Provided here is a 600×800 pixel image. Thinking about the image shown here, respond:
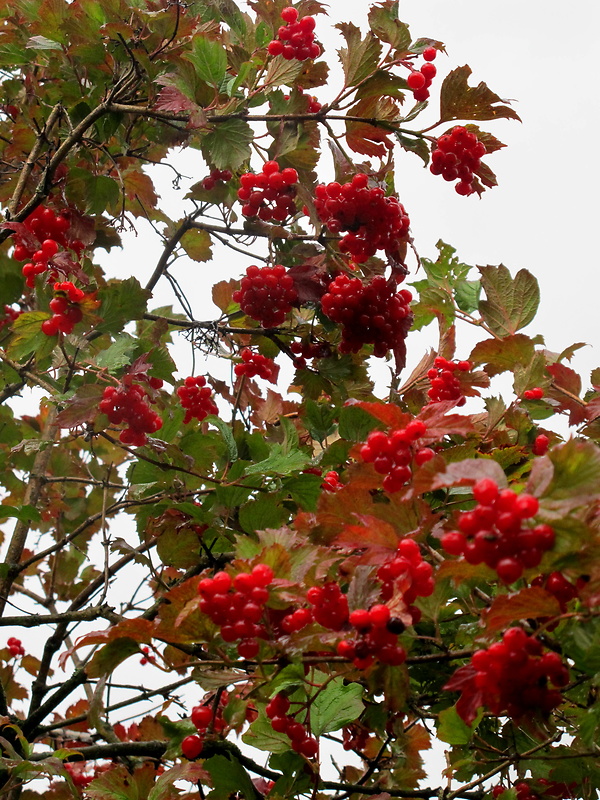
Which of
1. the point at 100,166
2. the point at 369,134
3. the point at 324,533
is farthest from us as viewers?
the point at 100,166

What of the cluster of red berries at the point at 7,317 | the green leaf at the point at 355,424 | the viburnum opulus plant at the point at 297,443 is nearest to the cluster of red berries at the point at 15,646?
the viburnum opulus plant at the point at 297,443

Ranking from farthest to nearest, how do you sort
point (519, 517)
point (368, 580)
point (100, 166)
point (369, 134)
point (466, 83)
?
point (100, 166), point (369, 134), point (466, 83), point (368, 580), point (519, 517)

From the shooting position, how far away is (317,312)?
202cm

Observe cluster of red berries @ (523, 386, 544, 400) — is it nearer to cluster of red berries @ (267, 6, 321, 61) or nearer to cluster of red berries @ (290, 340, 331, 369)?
cluster of red berries @ (290, 340, 331, 369)

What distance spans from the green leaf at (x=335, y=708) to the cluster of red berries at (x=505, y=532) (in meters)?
0.81

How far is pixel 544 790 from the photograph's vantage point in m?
1.56

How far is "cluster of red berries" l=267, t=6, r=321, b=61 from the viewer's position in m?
1.86

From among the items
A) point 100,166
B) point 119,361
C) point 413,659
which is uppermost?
point 100,166

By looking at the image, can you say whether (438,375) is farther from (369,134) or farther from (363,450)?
(363,450)

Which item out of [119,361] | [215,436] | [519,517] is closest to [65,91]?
[119,361]

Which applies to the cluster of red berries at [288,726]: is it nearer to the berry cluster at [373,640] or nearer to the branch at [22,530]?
the berry cluster at [373,640]

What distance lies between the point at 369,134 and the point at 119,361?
2.94 ft

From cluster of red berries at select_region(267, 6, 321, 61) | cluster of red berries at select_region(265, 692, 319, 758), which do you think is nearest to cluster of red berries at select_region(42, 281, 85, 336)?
cluster of red berries at select_region(267, 6, 321, 61)

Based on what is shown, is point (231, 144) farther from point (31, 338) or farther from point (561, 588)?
point (561, 588)
